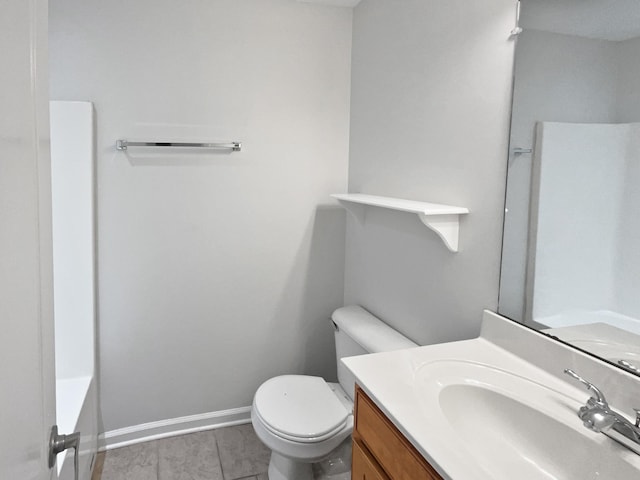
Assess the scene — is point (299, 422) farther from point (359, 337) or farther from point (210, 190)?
point (210, 190)

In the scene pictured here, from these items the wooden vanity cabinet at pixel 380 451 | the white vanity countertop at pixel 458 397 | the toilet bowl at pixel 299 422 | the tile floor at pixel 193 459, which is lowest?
the tile floor at pixel 193 459

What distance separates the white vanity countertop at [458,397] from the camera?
35.2 inches

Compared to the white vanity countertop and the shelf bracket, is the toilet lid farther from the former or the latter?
the shelf bracket

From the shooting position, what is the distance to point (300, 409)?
6.17 ft

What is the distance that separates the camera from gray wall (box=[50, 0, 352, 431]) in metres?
2.12

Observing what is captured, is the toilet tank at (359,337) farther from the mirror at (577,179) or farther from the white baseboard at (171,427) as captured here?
the white baseboard at (171,427)

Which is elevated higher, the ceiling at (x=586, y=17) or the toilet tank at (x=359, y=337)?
the ceiling at (x=586, y=17)

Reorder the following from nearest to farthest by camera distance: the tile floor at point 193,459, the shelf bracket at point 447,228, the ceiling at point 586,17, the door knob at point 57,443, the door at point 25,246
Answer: the door at point 25,246 → the door knob at point 57,443 → the ceiling at point 586,17 → the shelf bracket at point 447,228 → the tile floor at point 193,459

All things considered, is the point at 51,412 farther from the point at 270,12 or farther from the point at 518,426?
the point at 270,12

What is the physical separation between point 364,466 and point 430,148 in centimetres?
118

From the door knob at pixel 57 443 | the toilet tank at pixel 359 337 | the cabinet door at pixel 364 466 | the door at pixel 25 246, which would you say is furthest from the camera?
the toilet tank at pixel 359 337

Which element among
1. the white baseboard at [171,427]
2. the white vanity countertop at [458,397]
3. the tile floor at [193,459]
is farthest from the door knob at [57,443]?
the white baseboard at [171,427]

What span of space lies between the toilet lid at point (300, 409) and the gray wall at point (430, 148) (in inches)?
18.3

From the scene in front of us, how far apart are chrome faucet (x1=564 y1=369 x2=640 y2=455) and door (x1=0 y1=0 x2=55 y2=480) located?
3.51ft
